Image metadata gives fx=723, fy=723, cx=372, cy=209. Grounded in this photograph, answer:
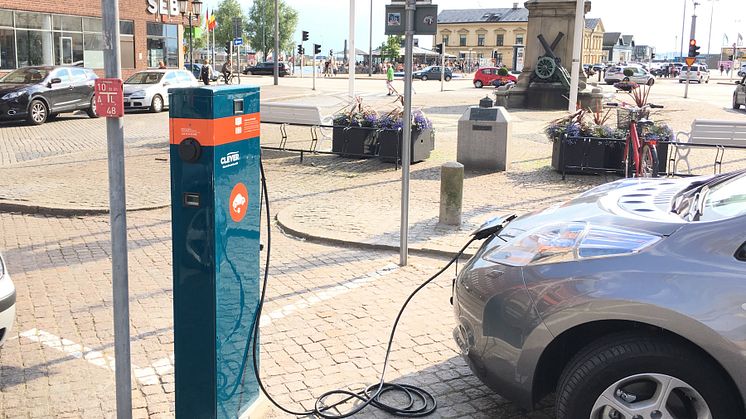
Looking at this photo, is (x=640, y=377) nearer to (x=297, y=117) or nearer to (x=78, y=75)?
(x=297, y=117)

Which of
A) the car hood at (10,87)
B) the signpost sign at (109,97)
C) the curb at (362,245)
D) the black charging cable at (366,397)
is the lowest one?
the black charging cable at (366,397)

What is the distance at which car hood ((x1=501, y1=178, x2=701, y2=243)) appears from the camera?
137 inches

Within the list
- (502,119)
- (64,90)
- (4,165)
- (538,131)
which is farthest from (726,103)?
(4,165)

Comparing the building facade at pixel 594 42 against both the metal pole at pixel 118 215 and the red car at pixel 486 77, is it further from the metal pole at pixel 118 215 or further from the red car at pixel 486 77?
the metal pole at pixel 118 215

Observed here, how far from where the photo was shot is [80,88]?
22.2 metres

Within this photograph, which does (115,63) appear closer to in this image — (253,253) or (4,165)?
(253,253)

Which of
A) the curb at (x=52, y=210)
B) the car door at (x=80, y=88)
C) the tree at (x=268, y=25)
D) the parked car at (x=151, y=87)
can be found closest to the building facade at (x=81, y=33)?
the parked car at (x=151, y=87)

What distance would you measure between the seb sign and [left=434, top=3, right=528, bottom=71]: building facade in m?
74.1

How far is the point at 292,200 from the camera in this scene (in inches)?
402

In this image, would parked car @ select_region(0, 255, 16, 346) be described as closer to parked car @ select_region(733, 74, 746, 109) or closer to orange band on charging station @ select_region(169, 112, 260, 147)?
orange band on charging station @ select_region(169, 112, 260, 147)

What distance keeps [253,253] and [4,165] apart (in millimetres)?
11103

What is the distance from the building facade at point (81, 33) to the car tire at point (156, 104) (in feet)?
33.7

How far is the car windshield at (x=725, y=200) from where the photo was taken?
337 centimetres

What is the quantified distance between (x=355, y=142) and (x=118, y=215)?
34.1 ft
